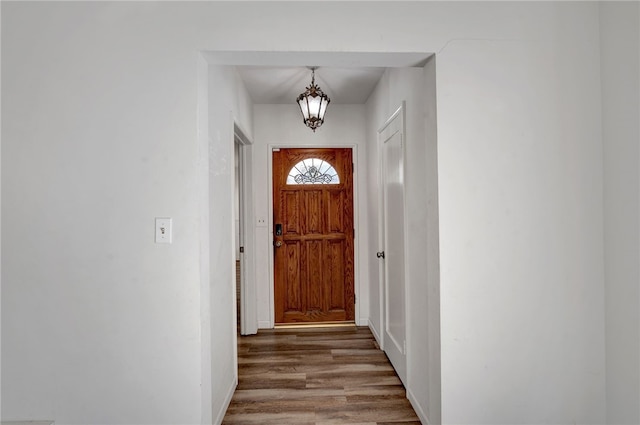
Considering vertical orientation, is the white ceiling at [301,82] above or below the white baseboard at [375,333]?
above

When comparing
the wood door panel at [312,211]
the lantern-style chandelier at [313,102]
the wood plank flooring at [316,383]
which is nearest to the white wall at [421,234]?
the wood plank flooring at [316,383]

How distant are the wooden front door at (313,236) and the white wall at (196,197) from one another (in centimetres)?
216

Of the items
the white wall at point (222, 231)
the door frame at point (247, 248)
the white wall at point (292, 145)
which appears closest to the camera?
the white wall at point (222, 231)

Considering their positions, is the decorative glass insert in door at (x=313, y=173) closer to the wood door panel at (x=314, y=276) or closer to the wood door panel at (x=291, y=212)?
the wood door panel at (x=291, y=212)

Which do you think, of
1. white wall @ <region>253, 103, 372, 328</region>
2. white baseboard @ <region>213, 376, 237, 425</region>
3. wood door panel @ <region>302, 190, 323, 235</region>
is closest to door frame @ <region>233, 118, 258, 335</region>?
white wall @ <region>253, 103, 372, 328</region>

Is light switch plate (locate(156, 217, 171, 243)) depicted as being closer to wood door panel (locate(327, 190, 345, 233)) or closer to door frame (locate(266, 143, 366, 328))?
door frame (locate(266, 143, 366, 328))

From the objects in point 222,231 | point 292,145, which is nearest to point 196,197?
point 222,231

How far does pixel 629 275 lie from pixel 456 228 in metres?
0.77

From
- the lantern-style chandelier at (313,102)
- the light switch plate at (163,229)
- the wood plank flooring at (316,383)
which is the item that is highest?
the lantern-style chandelier at (313,102)

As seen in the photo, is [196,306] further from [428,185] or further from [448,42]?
[448,42]

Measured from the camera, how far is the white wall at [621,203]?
1.57 m

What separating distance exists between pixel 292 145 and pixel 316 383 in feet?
7.56

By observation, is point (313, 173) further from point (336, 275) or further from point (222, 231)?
point (222, 231)

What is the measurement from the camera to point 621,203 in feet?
5.37
